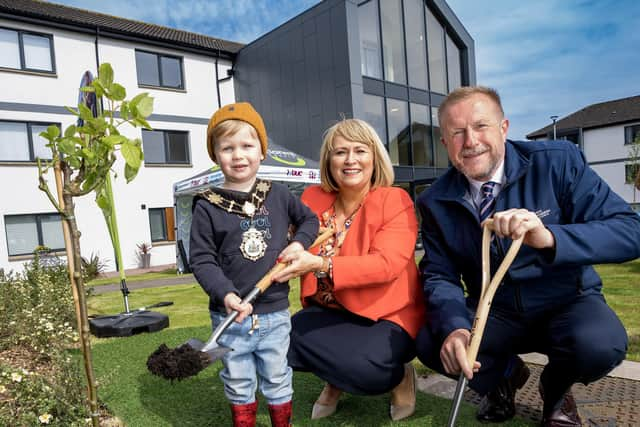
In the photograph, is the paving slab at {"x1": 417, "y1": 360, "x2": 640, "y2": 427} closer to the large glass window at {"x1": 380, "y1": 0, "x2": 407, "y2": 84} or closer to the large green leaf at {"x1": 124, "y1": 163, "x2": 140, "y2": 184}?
the large green leaf at {"x1": 124, "y1": 163, "x2": 140, "y2": 184}

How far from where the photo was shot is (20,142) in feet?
44.1

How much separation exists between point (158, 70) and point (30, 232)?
7.00m

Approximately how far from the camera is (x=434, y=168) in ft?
57.0

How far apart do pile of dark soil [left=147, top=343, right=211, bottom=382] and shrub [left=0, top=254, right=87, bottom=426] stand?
75 centimetres

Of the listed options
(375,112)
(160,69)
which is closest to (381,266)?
(375,112)

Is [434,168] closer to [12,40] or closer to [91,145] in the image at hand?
[12,40]

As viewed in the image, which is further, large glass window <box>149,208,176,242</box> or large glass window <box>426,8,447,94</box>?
large glass window <box>426,8,447,94</box>

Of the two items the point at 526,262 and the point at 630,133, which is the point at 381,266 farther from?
the point at 630,133

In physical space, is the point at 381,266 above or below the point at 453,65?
below

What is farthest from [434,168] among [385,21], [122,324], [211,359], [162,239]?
[211,359]

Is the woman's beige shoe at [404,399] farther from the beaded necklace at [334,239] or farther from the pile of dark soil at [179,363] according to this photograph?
the pile of dark soil at [179,363]

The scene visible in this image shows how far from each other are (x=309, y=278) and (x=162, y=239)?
14.5 metres

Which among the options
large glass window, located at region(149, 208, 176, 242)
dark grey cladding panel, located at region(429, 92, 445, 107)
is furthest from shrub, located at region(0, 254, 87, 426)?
dark grey cladding panel, located at region(429, 92, 445, 107)

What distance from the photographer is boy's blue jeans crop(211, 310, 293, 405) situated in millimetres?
2098
